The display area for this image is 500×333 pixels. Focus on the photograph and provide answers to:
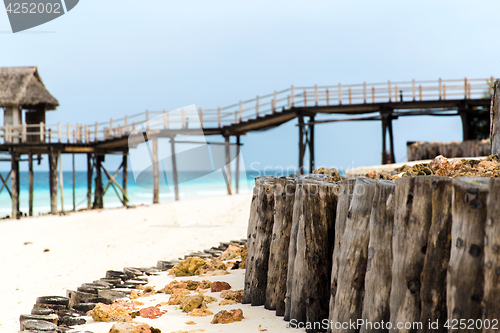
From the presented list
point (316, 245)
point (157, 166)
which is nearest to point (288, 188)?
point (316, 245)

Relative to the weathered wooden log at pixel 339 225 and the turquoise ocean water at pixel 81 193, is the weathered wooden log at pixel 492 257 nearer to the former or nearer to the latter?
the weathered wooden log at pixel 339 225

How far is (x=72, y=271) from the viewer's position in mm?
8172

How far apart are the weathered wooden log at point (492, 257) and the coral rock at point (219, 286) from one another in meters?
3.30

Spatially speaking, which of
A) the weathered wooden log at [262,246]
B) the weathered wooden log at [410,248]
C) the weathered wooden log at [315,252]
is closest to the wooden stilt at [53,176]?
the weathered wooden log at [262,246]

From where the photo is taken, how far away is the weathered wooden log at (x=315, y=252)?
3.50 m

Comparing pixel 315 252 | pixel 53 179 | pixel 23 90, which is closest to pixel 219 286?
pixel 315 252

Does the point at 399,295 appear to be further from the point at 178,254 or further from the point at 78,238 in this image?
the point at 78,238

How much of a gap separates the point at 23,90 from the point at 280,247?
945 inches

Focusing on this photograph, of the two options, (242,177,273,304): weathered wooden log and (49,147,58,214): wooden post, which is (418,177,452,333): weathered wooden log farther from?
(49,147,58,214): wooden post

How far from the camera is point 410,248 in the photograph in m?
2.66

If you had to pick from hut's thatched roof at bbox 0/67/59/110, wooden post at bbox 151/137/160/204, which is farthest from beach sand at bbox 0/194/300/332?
hut's thatched roof at bbox 0/67/59/110

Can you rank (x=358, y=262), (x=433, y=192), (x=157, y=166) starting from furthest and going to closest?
(x=157, y=166) → (x=358, y=262) → (x=433, y=192)

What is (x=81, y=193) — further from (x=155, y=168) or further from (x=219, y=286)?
(x=219, y=286)

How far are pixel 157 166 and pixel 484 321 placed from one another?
65.2ft
